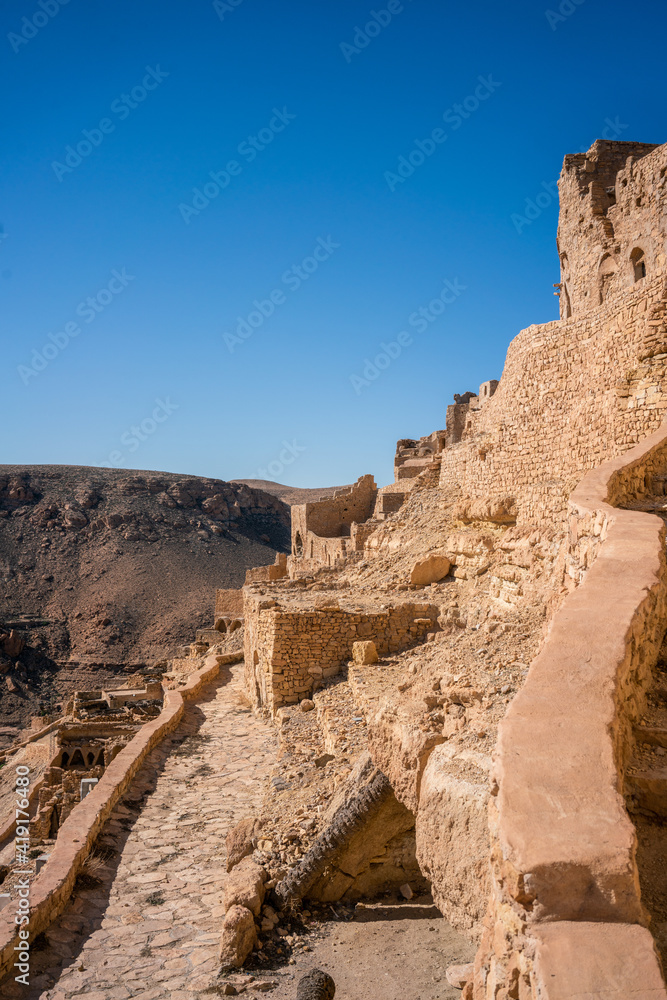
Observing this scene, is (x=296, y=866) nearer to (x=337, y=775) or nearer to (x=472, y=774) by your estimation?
(x=337, y=775)

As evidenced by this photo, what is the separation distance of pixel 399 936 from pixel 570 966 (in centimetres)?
333

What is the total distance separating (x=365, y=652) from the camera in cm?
898

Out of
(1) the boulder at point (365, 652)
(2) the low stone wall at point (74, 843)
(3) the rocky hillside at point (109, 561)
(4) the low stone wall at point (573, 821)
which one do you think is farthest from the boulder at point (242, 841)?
(3) the rocky hillside at point (109, 561)

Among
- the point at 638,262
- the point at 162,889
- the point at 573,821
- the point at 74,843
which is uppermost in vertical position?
the point at 638,262

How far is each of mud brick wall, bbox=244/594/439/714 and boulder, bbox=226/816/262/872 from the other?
342cm

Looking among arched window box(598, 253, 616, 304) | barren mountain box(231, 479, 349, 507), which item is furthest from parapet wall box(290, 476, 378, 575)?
barren mountain box(231, 479, 349, 507)

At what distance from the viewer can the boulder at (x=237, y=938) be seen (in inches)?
181

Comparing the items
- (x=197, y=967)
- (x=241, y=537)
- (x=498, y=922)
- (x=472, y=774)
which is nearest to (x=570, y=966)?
(x=498, y=922)

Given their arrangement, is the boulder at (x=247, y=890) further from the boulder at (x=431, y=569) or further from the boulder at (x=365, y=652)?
the boulder at (x=431, y=569)

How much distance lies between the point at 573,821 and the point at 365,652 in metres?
6.89

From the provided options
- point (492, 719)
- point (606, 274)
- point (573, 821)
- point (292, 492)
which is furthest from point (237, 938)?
point (292, 492)

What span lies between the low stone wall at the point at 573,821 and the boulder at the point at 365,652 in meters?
5.60

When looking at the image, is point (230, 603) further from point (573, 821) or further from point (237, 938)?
point (573, 821)

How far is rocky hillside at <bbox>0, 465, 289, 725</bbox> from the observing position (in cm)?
4312
